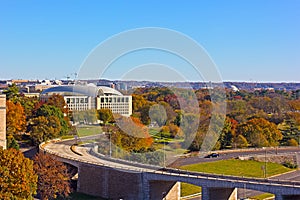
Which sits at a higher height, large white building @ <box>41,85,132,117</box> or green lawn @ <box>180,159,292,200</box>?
large white building @ <box>41,85,132,117</box>

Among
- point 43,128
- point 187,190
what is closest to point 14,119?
point 43,128

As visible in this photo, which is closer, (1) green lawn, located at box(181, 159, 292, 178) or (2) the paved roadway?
(1) green lawn, located at box(181, 159, 292, 178)

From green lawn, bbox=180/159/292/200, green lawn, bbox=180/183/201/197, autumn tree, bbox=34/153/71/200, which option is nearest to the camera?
autumn tree, bbox=34/153/71/200

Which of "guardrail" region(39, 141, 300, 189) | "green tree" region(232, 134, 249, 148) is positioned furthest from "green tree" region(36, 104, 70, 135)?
"green tree" region(232, 134, 249, 148)

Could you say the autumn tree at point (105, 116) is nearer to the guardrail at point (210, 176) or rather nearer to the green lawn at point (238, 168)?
the green lawn at point (238, 168)

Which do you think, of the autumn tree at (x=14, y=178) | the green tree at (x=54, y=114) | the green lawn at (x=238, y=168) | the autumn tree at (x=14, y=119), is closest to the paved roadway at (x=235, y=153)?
the green lawn at (x=238, y=168)

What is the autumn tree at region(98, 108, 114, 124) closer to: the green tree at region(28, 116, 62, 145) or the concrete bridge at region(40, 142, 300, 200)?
the green tree at region(28, 116, 62, 145)

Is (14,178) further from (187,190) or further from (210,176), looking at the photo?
(187,190)
